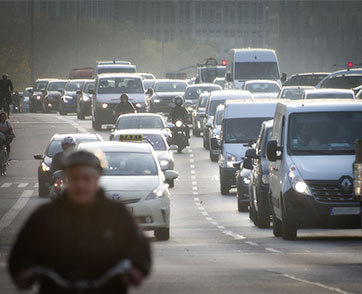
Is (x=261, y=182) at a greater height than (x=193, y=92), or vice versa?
(x=261, y=182)

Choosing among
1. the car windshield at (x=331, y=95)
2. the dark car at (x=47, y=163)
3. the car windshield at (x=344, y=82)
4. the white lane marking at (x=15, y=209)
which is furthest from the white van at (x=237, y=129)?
the car windshield at (x=344, y=82)

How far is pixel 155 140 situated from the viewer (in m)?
34.7

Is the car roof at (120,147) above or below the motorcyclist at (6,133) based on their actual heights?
above

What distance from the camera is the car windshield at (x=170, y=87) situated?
217ft

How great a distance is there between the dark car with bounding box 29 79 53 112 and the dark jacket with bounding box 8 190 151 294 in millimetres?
71569

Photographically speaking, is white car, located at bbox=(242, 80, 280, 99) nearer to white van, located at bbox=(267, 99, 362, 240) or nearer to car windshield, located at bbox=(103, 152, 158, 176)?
car windshield, located at bbox=(103, 152, 158, 176)

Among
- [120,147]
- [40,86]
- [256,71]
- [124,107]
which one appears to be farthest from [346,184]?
[40,86]

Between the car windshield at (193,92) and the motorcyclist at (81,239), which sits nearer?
the motorcyclist at (81,239)

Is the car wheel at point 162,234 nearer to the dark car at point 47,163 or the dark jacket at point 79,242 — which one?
the dark car at point 47,163

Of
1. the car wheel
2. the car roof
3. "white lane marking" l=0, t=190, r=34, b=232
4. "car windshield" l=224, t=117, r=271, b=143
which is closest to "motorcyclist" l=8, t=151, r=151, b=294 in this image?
the car wheel

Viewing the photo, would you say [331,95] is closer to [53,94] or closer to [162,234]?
[162,234]

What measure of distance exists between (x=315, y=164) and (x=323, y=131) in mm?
779

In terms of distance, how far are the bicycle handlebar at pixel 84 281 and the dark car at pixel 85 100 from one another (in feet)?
186

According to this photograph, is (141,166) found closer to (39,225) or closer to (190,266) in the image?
(190,266)
